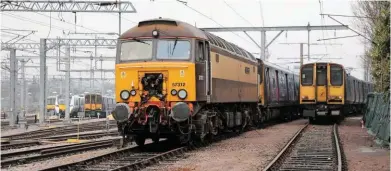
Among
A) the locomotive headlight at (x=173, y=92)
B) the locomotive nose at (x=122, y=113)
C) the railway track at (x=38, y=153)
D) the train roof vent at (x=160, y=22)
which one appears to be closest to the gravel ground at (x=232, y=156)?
the locomotive headlight at (x=173, y=92)

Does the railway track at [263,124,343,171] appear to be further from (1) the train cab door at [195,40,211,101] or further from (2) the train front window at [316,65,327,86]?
(2) the train front window at [316,65,327,86]

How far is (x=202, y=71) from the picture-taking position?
15.2m

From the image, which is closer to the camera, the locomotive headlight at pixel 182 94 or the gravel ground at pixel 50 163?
the gravel ground at pixel 50 163

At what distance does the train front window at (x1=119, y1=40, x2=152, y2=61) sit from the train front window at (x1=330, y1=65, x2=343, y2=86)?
16.5 m

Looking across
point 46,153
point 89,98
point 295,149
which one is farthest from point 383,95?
point 89,98

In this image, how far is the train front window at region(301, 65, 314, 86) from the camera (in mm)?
29205

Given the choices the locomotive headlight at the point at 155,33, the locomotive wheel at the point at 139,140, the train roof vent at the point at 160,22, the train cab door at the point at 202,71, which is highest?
the train roof vent at the point at 160,22

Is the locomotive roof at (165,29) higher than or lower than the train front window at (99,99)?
higher

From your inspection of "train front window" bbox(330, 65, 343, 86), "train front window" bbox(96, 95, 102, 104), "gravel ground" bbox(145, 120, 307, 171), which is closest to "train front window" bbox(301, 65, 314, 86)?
"train front window" bbox(330, 65, 343, 86)

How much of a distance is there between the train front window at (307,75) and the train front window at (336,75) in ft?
3.58

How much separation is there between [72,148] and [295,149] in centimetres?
674

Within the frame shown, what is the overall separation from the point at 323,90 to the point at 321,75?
92 centimetres

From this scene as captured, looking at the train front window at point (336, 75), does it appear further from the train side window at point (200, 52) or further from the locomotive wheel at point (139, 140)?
the locomotive wheel at point (139, 140)

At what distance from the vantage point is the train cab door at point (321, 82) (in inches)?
1133
